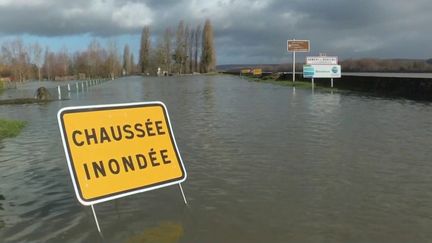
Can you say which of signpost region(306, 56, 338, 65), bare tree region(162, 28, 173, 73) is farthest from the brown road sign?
bare tree region(162, 28, 173, 73)

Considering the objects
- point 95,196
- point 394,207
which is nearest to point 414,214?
point 394,207

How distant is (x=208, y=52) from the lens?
141750 mm

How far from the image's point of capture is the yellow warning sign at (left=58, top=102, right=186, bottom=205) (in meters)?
5.46

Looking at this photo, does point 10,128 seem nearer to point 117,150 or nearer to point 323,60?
point 117,150

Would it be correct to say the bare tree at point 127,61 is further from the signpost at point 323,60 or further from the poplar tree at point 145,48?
the signpost at point 323,60

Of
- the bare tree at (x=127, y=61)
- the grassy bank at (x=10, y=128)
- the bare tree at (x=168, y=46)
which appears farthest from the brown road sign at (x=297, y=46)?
the bare tree at (x=127, y=61)

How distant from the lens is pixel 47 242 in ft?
18.0

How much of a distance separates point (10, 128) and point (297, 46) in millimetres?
51279

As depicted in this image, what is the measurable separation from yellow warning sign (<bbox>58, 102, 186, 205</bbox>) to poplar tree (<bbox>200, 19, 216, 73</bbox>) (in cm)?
13573

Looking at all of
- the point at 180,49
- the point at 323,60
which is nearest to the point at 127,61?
the point at 180,49

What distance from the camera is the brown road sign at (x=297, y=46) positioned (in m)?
62.5

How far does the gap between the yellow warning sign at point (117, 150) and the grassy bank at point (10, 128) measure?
343 inches

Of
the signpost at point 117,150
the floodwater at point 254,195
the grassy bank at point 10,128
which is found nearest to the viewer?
the signpost at point 117,150

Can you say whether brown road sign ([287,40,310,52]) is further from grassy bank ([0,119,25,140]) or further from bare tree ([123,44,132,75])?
bare tree ([123,44,132,75])
